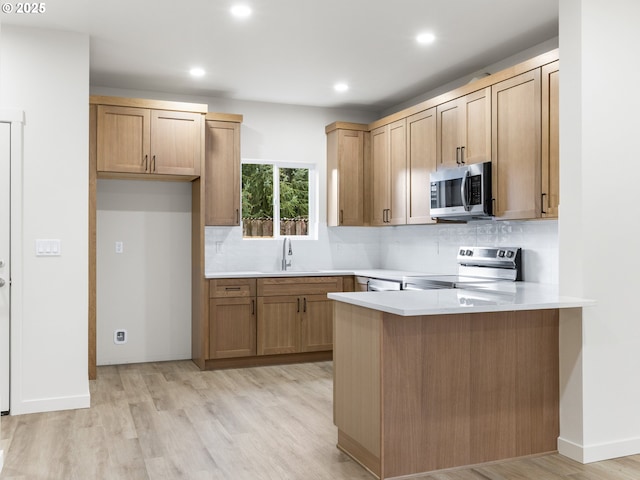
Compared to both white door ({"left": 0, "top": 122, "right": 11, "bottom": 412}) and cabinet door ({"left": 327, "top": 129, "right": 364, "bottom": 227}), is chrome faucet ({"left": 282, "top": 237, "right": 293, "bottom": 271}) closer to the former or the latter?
cabinet door ({"left": 327, "top": 129, "right": 364, "bottom": 227})

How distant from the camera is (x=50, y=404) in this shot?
4.01 metres

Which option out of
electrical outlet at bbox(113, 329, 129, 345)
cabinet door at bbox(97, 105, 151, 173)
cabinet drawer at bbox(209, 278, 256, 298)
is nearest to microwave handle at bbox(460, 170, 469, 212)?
cabinet drawer at bbox(209, 278, 256, 298)

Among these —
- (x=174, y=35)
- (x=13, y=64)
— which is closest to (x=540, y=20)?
(x=174, y=35)

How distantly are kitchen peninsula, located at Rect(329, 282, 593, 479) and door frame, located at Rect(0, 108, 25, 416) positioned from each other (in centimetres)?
225

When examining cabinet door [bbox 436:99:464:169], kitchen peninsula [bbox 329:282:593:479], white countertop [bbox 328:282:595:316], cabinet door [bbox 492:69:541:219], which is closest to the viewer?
white countertop [bbox 328:282:595:316]

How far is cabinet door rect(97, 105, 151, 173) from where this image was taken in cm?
499

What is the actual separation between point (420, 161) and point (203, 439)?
10.0ft

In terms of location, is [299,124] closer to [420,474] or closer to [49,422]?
[49,422]

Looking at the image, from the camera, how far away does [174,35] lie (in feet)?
13.6

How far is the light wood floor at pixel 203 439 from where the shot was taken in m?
2.91

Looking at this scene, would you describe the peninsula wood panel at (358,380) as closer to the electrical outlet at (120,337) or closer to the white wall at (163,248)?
the white wall at (163,248)

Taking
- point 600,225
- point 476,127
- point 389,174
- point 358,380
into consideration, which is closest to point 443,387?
point 358,380

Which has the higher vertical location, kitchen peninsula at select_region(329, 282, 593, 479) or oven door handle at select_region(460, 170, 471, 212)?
oven door handle at select_region(460, 170, 471, 212)

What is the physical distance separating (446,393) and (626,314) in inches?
45.0
